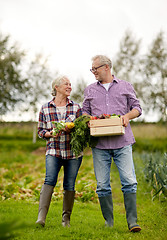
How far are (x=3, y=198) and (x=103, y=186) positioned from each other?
263 cm

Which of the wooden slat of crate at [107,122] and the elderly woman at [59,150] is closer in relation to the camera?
the wooden slat of crate at [107,122]

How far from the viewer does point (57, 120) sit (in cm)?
385

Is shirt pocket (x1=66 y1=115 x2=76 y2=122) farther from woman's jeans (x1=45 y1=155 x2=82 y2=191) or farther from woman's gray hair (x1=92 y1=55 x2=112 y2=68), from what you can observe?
woman's gray hair (x1=92 y1=55 x2=112 y2=68)

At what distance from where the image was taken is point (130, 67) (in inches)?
759

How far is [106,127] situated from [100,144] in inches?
11.8

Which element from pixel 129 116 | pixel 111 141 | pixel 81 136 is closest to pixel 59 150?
pixel 81 136

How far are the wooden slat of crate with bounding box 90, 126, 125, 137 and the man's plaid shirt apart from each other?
46 cm

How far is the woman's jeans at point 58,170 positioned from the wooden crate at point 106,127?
21.2 inches

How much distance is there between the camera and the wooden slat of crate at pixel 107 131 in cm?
334

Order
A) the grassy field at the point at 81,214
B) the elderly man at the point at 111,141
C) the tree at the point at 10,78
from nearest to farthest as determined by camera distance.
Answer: the grassy field at the point at 81,214
the elderly man at the point at 111,141
the tree at the point at 10,78

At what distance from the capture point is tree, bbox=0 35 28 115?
17.5 meters

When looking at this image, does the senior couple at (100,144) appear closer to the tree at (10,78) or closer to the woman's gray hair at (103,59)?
the woman's gray hair at (103,59)

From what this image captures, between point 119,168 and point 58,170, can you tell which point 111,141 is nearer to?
point 119,168

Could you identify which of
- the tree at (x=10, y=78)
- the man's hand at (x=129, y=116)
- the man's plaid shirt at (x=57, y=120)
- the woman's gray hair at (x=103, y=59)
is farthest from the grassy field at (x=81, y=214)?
the tree at (x=10, y=78)
